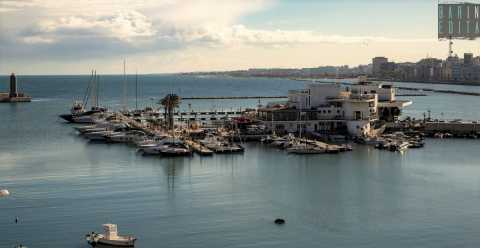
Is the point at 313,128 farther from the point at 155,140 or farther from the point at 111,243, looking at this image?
the point at 111,243

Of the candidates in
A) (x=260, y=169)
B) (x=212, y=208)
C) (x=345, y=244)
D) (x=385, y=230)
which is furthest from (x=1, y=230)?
(x=260, y=169)

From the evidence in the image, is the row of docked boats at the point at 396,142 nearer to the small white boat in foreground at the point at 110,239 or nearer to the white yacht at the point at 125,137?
the white yacht at the point at 125,137

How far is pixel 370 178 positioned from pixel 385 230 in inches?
323

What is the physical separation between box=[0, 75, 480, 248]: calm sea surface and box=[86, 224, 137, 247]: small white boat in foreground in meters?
0.37

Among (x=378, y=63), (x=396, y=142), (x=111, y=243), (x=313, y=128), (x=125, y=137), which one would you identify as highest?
(x=378, y=63)

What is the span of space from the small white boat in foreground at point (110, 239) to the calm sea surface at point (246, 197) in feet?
1.21

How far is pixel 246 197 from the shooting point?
76.6 ft

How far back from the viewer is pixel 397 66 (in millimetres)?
189125

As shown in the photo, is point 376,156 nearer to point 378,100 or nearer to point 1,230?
point 378,100

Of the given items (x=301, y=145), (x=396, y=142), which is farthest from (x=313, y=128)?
(x=301, y=145)

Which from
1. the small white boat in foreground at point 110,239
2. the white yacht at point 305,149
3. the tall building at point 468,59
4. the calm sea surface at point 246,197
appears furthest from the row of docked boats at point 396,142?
the tall building at point 468,59

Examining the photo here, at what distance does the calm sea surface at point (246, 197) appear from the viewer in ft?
61.0

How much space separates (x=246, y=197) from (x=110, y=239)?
6.81 metres

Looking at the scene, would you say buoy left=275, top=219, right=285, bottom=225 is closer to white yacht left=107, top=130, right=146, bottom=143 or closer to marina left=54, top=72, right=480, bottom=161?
marina left=54, top=72, right=480, bottom=161
